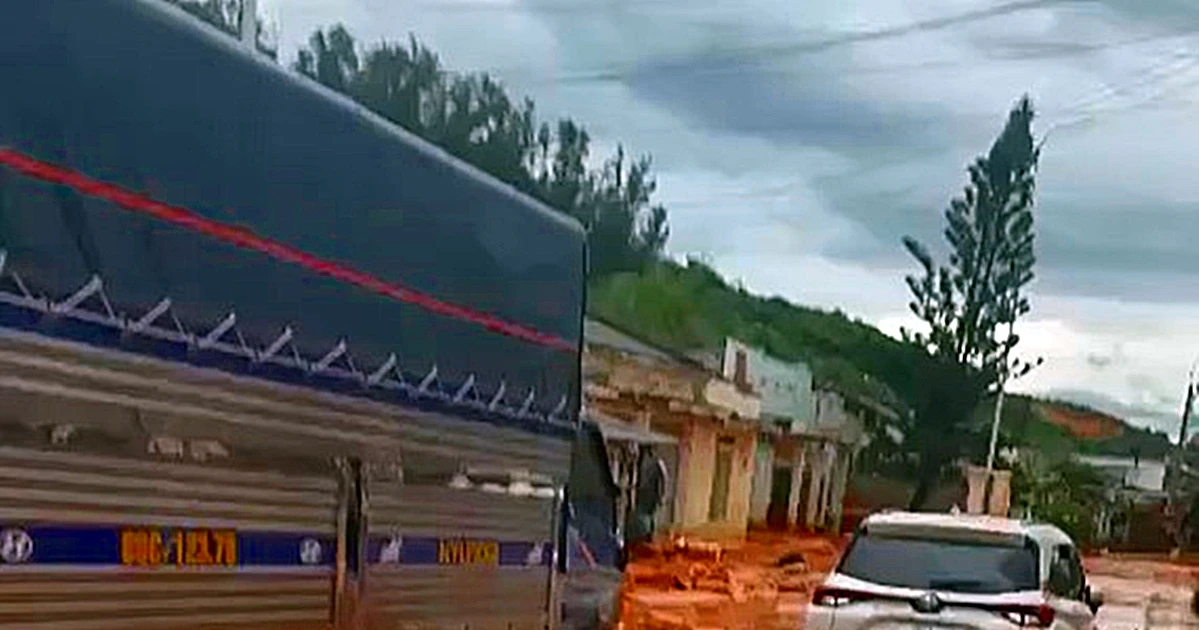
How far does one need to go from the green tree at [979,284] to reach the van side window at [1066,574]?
47.2 m

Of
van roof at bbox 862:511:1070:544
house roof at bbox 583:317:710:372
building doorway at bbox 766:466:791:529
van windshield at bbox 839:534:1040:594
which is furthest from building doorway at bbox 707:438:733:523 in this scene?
van windshield at bbox 839:534:1040:594

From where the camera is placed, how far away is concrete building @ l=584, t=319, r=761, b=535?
36906mm

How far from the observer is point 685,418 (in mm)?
42031

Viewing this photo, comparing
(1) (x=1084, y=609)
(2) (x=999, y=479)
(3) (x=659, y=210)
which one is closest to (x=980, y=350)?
(2) (x=999, y=479)

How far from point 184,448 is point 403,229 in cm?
186

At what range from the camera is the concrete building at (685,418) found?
121 ft

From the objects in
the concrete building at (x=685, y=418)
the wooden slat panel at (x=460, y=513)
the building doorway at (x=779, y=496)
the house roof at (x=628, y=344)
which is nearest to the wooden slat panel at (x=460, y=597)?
the wooden slat panel at (x=460, y=513)

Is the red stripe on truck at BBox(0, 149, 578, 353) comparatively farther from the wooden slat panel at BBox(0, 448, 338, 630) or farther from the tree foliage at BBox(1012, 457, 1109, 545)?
the tree foliage at BBox(1012, 457, 1109, 545)

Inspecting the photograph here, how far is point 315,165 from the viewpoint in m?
6.55

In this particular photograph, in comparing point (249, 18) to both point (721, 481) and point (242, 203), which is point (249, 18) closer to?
point (242, 203)

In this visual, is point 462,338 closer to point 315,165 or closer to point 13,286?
point 315,165

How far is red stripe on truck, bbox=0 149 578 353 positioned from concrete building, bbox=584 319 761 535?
2574 centimetres

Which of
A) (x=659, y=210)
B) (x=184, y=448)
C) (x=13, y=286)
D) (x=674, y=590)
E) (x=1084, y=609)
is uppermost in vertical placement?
(x=659, y=210)

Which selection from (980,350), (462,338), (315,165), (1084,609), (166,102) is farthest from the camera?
(980,350)
